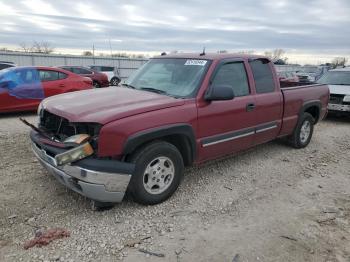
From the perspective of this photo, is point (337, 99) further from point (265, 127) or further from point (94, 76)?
point (94, 76)

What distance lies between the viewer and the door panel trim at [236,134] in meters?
4.54

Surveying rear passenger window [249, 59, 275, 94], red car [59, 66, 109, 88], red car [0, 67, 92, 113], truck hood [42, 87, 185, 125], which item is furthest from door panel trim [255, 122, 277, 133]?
red car [59, 66, 109, 88]

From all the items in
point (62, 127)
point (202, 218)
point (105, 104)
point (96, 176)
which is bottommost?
point (202, 218)

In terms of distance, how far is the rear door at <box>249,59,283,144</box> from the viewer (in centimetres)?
531

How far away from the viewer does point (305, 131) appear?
691 centimetres

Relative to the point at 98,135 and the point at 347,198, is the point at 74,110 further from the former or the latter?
the point at 347,198

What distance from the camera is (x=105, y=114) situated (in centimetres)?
355

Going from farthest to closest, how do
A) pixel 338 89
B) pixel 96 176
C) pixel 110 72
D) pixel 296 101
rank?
Result: pixel 110 72
pixel 338 89
pixel 296 101
pixel 96 176

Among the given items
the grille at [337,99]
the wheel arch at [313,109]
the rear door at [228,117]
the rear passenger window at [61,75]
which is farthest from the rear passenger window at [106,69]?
the rear door at [228,117]

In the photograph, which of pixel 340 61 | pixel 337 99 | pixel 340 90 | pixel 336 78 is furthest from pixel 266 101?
pixel 340 61

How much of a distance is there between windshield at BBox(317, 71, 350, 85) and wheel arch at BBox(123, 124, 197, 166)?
8.94m

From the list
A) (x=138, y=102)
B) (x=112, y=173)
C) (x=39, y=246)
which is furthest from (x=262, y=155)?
(x=39, y=246)

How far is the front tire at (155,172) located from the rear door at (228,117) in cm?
54

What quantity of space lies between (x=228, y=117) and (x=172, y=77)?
0.97 metres
